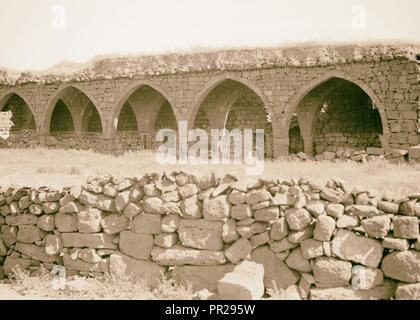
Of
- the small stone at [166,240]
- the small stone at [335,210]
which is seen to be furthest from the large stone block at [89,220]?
the small stone at [335,210]

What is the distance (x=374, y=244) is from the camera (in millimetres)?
3963

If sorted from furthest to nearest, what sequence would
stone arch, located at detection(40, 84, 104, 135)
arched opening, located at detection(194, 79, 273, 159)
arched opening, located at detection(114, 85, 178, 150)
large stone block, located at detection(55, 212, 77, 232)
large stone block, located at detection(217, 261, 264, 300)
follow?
arched opening, located at detection(114, 85, 178, 150), stone arch, located at detection(40, 84, 104, 135), arched opening, located at detection(194, 79, 273, 159), large stone block, located at detection(55, 212, 77, 232), large stone block, located at detection(217, 261, 264, 300)

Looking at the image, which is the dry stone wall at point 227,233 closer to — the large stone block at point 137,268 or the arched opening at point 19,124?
the large stone block at point 137,268

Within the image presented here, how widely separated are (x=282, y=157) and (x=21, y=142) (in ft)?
44.7

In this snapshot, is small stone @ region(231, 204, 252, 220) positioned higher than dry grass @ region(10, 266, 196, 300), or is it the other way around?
small stone @ region(231, 204, 252, 220)

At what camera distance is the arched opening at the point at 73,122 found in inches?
672

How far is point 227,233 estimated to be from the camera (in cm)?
436

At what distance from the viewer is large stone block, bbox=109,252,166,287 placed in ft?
15.0

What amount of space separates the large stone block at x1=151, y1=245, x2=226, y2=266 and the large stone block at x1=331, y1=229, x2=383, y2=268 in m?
1.33

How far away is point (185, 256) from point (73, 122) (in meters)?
15.6

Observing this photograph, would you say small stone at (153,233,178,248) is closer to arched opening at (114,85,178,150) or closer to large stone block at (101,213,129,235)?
large stone block at (101,213,129,235)

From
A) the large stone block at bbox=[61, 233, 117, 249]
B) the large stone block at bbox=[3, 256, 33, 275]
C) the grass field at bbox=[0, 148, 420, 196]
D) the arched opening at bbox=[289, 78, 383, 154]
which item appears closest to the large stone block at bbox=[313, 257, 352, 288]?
the grass field at bbox=[0, 148, 420, 196]
